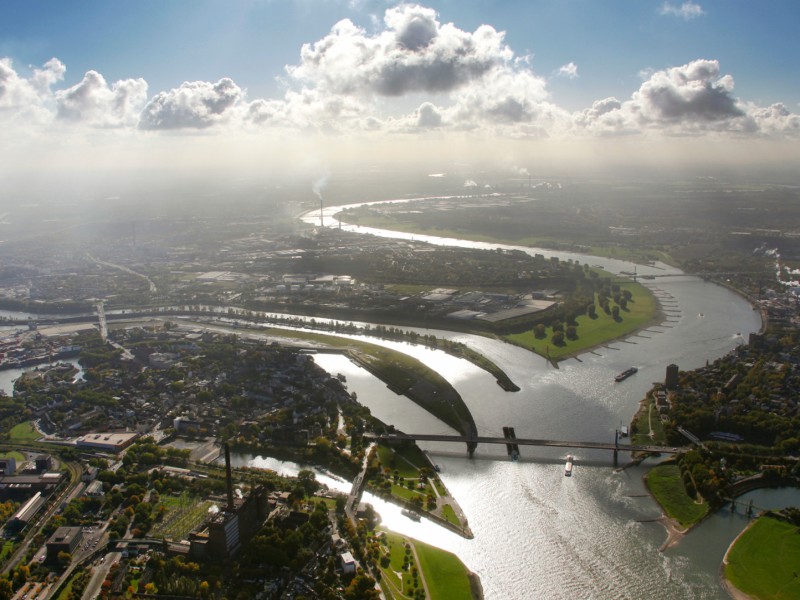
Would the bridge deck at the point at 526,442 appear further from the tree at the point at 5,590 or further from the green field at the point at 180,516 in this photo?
the tree at the point at 5,590

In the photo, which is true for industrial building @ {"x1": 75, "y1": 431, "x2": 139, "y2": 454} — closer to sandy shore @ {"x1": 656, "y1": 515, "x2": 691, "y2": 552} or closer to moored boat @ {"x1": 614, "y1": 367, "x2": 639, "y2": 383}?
sandy shore @ {"x1": 656, "y1": 515, "x2": 691, "y2": 552}

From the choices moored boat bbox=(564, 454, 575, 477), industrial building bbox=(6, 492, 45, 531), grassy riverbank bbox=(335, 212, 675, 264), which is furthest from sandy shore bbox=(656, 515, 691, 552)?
grassy riverbank bbox=(335, 212, 675, 264)

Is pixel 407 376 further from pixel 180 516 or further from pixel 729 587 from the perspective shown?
pixel 729 587

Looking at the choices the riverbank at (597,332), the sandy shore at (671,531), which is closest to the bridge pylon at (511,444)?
the sandy shore at (671,531)

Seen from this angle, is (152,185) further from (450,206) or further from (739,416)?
(739,416)

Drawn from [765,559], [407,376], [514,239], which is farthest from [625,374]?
[514,239]

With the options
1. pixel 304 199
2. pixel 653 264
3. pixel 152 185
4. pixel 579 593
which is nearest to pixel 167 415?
pixel 579 593
